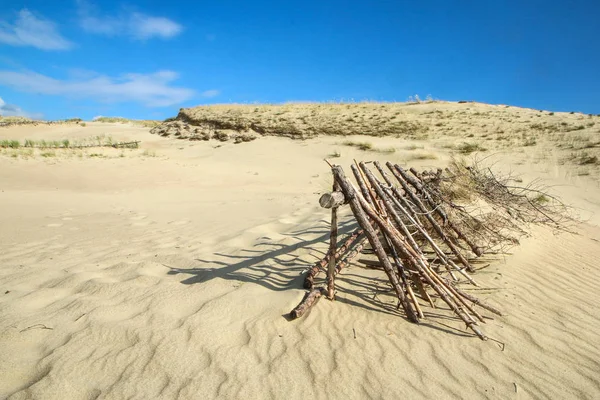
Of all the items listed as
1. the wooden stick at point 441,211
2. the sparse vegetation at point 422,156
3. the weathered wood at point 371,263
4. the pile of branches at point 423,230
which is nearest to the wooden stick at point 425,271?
the pile of branches at point 423,230

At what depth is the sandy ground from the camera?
7.17 ft

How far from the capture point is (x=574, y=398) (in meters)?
2.14

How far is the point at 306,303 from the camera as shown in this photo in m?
2.83

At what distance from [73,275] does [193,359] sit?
204cm

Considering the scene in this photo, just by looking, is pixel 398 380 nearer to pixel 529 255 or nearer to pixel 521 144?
pixel 529 255

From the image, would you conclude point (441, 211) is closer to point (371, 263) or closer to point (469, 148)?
point (371, 263)

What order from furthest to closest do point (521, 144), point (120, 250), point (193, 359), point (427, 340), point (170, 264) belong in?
1. point (521, 144)
2. point (120, 250)
3. point (170, 264)
4. point (427, 340)
5. point (193, 359)

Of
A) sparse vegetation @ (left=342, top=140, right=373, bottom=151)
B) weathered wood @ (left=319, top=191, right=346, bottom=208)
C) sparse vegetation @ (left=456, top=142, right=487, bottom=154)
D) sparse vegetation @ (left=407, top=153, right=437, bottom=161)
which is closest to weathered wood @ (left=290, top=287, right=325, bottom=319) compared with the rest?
weathered wood @ (left=319, top=191, right=346, bottom=208)

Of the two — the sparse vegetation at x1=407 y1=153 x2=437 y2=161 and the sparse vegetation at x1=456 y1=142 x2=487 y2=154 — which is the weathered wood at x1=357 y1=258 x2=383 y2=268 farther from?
the sparse vegetation at x1=456 y1=142 x2=487 y2=154

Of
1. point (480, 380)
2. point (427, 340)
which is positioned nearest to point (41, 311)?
point (427, 340)

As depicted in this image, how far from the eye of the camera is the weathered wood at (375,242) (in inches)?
109

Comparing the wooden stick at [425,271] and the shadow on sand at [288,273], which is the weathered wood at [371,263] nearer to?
the shadow on sand at [288,273]

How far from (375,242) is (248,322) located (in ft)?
3.86

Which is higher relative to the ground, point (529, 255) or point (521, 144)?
point (521, 144)
